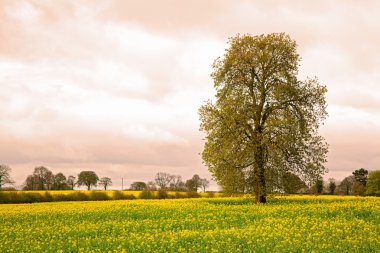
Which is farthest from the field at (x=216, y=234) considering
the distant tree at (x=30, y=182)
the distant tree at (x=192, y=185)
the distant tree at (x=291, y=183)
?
the distant tree at (x=30, y=182)

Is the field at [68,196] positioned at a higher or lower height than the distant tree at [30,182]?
lower

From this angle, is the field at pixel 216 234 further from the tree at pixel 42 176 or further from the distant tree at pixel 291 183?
the tree at pixel 42 176

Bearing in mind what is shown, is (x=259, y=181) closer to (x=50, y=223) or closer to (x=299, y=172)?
(x=299, y=172)

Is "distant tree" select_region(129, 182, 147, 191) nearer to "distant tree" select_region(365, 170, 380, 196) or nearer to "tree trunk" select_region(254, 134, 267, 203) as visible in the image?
"distant tree" select_region(365, 170, 380, 196)

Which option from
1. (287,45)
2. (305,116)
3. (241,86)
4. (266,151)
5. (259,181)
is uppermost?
(287,45)

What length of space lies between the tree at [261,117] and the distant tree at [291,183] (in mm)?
566

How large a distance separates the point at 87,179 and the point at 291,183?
8388cm

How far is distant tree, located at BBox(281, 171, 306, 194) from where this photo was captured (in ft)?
115

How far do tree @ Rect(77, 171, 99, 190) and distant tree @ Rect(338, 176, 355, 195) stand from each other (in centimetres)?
6825

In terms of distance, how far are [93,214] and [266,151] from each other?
1484 centimetres

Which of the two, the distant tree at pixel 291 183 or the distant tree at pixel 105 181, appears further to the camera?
the distant tree at pixel 105 181

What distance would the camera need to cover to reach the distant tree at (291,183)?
115 ft

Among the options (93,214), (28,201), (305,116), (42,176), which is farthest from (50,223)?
(42,176)

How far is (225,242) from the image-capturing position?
53.4 feet
